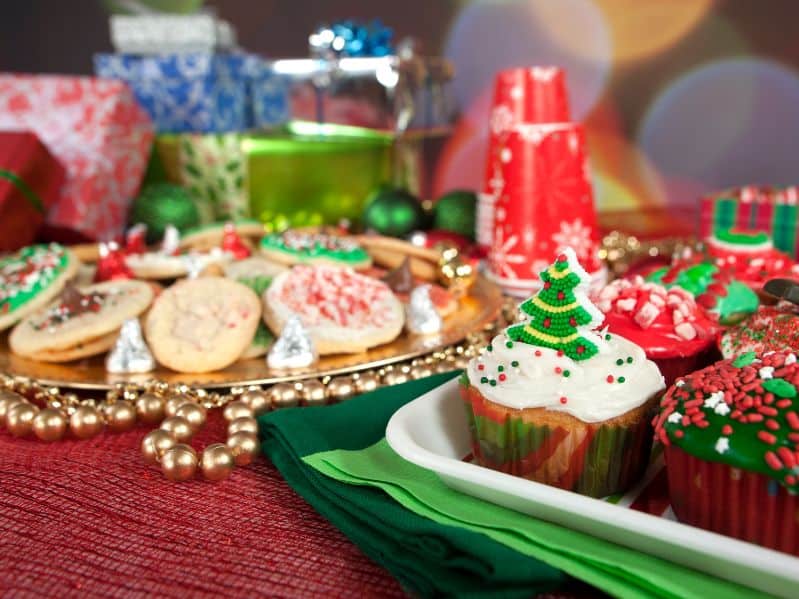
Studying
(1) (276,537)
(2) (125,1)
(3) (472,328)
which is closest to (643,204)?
(3) (472,328)

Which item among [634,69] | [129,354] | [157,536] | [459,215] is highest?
[634,69]

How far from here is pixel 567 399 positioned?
2.78ft

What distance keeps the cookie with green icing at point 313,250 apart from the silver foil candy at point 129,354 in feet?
1.38

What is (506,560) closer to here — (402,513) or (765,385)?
(402,513)

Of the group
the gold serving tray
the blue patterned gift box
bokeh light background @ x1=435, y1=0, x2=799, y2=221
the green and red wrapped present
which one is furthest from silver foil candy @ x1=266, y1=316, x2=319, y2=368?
bokeh light background @ x1=435, y1=0, x2=799, y2=221

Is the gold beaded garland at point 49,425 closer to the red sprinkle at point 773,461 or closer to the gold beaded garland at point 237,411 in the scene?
the gold beaded garland at point 237,411

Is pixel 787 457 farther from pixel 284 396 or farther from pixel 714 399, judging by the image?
pixel 284 396

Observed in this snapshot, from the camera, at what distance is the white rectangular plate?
0.64 meters

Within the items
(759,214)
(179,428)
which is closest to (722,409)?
(179,428)

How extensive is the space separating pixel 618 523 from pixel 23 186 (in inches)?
65.0

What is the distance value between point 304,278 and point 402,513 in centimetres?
63

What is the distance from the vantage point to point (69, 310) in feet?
4.08

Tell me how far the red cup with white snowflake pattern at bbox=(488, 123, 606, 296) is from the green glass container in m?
1.04

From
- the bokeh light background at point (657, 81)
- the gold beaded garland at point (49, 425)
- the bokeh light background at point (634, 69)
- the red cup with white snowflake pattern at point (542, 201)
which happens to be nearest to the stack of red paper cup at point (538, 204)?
the red cup with white snowflake pattern at point (542, 201)
